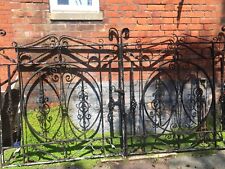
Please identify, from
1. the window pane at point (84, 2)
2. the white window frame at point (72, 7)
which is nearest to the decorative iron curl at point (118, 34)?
the white window frame at point (72, 7)

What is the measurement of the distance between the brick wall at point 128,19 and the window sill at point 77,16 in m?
0.06

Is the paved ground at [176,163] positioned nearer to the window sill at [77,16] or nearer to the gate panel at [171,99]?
the gate panel at [171,99]

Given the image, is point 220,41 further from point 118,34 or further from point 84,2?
point 84,2

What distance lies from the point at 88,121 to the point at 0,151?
1228mm

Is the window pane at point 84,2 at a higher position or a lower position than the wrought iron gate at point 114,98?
higher

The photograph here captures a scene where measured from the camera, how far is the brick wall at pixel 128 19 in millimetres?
4551

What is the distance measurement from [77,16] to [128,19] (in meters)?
0.72

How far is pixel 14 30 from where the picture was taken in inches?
179

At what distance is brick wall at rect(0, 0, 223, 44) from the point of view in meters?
4.55

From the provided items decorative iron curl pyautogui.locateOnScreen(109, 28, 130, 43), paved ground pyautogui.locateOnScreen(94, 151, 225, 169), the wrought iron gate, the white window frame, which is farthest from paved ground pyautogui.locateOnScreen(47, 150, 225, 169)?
the white window frame

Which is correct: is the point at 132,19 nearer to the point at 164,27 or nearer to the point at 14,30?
the point at 164,27

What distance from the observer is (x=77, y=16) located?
4.68 metres

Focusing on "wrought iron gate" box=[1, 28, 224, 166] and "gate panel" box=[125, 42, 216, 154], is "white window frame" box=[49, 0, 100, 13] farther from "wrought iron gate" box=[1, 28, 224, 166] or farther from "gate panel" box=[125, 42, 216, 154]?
"gate panel" box=[125, 42, 216, 154]

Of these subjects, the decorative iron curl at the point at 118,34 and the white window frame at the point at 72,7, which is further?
the decorative iron curl at the point at 118,34
